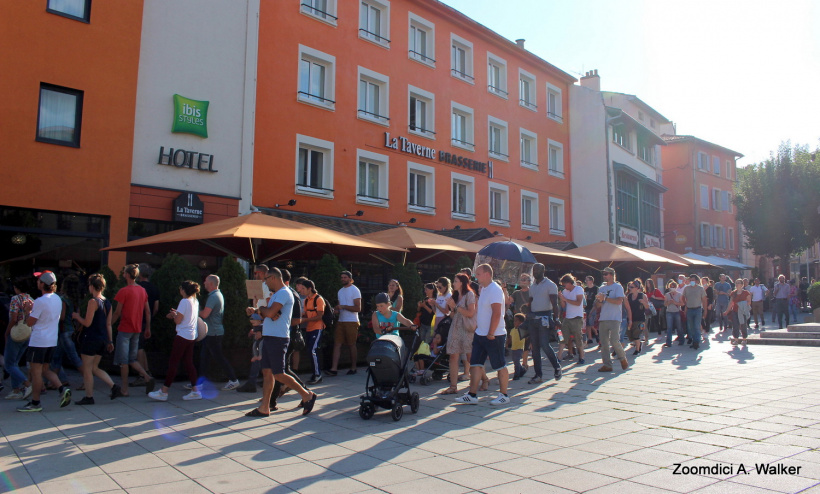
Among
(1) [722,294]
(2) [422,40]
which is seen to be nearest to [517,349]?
(1) [722,294]

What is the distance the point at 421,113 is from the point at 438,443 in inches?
694

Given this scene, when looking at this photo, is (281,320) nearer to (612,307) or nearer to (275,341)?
(275,341)

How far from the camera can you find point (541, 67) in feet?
93.0

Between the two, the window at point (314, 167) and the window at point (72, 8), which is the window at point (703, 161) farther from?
the window at point (72, 8)

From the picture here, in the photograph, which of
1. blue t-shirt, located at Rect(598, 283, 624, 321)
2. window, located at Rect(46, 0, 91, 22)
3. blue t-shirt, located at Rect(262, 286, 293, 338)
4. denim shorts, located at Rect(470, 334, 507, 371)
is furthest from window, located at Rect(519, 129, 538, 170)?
blue t-shirt, located at Rect(262, 286, 293, 338)

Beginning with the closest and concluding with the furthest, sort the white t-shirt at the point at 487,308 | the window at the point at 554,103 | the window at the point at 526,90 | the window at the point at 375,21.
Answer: the white t-shirt at the point at 487,308, the window at the point at 375,21, the window at the point at 526,90, the window at the point at 554,103

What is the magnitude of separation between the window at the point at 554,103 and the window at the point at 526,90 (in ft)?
4.89

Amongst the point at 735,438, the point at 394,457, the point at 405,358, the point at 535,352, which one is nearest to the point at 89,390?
the point at 405,358

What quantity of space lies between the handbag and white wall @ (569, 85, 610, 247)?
26241mm

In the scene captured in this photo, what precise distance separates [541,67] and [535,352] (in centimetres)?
2161

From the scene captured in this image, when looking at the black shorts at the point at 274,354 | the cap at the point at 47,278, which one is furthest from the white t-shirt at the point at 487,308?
the cap at the point at 47,278

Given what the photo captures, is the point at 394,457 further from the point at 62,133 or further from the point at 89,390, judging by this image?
the point at 62,133

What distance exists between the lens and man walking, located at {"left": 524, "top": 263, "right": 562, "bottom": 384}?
9648 millimetres

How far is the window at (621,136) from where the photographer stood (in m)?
32.8
